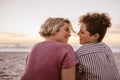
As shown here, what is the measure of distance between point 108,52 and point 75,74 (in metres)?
0.26

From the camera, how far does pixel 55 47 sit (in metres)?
1.64

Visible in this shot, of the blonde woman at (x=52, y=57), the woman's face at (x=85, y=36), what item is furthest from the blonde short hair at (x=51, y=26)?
the woman's face at (x=85, y=36)

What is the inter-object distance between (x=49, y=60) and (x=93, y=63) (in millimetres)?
267

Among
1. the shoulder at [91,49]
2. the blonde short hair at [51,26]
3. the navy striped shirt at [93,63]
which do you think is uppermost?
the blonde short hair at [51,26]

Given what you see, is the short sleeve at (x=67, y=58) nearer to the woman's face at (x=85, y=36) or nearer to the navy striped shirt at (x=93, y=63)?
the navy striped shirt at (x=93, y=63)

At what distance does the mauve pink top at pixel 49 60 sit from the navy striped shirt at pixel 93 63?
0.10 meters

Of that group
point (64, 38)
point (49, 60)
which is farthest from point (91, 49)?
point (49, 60)

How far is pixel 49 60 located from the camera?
1655mm

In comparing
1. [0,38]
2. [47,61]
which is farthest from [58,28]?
[0,38]

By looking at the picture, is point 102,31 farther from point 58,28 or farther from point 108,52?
point 58,28

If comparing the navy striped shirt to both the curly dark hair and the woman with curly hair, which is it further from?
the curly dark hair

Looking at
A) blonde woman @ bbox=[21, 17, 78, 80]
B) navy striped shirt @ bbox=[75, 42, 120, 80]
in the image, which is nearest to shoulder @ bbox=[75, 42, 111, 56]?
navy striped shirt @ bbox=[75, 42, 120, 80]

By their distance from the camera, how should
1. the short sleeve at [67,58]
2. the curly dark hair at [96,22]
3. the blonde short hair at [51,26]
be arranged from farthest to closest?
1. the curly dark hair at [96,22]
2. the blonde short hair at [51,26]
3. the short sleeve at [67,58]

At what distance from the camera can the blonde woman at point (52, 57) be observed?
5.27ft
